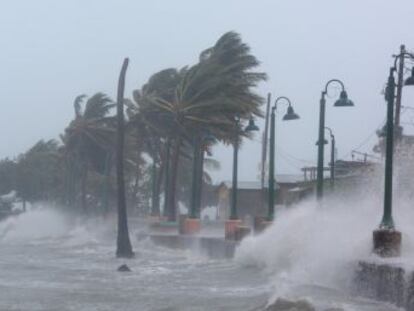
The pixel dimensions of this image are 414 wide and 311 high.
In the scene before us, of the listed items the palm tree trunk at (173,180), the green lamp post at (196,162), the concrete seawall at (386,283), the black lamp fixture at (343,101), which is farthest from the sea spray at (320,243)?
the palm tree trunk at (173,180)

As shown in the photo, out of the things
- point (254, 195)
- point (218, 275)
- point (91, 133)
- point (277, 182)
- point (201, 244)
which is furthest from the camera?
point (91, 133)

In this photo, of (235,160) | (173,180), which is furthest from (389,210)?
(173,180)

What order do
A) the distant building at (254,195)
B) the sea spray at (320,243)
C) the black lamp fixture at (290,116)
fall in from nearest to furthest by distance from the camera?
the sea spray at (320,243) < the black lamp fixture at (290,116) < the distant building at (254,195)

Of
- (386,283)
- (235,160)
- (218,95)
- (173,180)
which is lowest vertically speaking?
(386,283)

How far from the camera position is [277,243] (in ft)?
98.6

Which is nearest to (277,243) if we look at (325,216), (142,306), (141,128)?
(325,216)

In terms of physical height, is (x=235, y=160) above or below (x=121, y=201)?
above

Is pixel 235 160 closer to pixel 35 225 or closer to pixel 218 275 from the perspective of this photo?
pixel 218 275

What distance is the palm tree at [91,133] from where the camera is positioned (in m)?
67.1

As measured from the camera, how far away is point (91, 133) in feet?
221

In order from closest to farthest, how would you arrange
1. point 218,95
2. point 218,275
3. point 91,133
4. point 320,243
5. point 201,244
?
point 320,243 < point 218,275 < point 201,244 < point 218,95 < point 91,133

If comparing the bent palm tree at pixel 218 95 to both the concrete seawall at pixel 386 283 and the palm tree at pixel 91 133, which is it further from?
the concrete seawall at pixel 386 283

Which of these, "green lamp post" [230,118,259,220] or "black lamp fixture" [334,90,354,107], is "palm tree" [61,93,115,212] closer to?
"green lamp post" [230,118,259,220]

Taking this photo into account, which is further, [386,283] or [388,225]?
[388,225]
